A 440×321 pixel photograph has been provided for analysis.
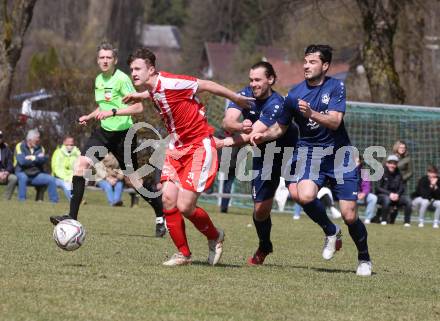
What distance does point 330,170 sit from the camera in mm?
8773

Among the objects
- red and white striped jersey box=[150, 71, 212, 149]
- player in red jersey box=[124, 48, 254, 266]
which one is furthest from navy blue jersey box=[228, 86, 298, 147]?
red and white striped jersey box=[150, 71, 212, 149]

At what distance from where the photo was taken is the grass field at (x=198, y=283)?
20.4ft

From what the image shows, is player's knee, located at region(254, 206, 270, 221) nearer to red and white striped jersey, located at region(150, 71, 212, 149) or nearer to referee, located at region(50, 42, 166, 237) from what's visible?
red and white striped jersey, located at region(150, 71, 212, 149)

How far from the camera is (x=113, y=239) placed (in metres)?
11.5

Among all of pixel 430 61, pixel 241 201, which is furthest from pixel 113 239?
pixel 430 61

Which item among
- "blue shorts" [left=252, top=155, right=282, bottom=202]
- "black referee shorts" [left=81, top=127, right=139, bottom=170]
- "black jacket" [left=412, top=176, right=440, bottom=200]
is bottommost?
"black jacket" [left=412, top=176, right=440, bottom=200]

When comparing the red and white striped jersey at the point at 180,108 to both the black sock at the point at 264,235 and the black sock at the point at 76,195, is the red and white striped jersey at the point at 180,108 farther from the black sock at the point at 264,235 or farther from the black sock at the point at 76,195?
the black sock at the point at 76,195

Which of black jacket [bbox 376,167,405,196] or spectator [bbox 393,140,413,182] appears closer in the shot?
black jacket [bbox 376,167,405,196]

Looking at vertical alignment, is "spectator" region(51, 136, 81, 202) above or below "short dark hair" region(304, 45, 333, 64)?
below

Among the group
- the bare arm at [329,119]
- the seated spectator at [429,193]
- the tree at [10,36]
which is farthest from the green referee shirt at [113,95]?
the tree at [10,36]

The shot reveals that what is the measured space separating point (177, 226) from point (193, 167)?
0.54 m

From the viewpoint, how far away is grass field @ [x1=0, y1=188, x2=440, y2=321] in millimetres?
6211

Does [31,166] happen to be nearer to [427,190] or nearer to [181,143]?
[427,190]

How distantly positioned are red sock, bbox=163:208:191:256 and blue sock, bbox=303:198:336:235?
1107mm
